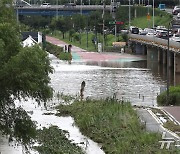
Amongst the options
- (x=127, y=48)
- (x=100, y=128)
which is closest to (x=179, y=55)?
(x=127, y=48)

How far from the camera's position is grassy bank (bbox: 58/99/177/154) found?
24359 mm

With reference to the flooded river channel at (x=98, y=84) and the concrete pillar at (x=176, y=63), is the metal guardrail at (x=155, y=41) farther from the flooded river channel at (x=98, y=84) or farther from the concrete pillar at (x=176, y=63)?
the flooded river channel at (x=98, y=84)

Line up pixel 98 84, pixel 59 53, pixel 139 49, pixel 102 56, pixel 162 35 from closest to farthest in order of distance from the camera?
1. pixel 98 84
2. pixel 162 35
3. pixel 102 56
4. pixel 59 53
5. pixel 139 49

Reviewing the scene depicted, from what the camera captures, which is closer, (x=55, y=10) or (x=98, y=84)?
(x=98, y=84)

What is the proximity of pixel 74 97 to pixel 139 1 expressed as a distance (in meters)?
115

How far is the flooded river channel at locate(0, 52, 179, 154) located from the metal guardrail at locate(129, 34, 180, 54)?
9.00 feet

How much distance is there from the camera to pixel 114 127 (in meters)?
29.1

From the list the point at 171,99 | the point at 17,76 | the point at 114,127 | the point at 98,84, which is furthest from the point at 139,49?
the point at 17,76

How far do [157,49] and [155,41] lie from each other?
6.47m

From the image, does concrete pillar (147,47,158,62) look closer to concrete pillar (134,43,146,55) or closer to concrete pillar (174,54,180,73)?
concrete pillar (134,43,146,55)

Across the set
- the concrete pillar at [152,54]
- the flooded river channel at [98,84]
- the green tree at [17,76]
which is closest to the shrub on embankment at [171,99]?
the flooded river channel at [98,84]

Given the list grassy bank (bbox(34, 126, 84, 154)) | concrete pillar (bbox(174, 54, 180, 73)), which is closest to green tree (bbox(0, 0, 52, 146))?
grassy bank (bbox(34, 126, 84, 154))

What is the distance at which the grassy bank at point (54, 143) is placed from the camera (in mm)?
26194

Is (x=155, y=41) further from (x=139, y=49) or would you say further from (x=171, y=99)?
(x=171, y=99)
